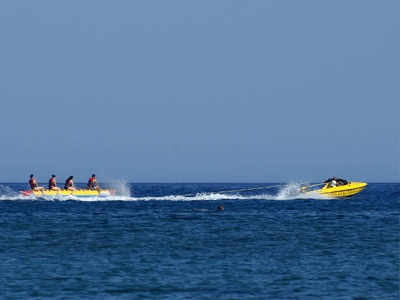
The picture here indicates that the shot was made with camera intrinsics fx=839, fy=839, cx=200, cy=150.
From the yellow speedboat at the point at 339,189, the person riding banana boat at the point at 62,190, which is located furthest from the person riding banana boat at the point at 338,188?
the person riding banana boat at the point at 62,190

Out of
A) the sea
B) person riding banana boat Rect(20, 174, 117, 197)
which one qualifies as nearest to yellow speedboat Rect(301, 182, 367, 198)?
the sea

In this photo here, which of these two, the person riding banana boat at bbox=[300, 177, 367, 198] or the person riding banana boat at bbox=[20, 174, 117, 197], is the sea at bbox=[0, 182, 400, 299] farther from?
the person riding banana boat at bbox=[300, 177, 367, 198]

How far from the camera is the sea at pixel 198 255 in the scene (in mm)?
22734

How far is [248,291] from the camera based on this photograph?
73.4 ft

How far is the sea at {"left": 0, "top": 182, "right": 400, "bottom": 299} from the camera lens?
2273cm

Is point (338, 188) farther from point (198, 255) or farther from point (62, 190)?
point (198, 255)

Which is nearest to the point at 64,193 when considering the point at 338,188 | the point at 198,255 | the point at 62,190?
the point at 62,190

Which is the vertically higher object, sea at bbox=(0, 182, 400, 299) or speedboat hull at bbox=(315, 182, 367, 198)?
speedboat hull at bbox=(315, 182, 367, 198)

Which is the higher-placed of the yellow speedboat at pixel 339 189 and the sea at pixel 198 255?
the yellow speedboat at pixel 339 189

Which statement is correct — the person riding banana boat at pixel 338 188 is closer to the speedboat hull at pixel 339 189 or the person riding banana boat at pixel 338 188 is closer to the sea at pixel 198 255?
the speedboat hull at pixel 339 189

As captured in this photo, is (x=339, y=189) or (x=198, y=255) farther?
(x=339, y=189)

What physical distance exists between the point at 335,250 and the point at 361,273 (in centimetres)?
607

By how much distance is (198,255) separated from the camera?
29.8 m

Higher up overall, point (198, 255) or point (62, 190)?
point (62, 190)
